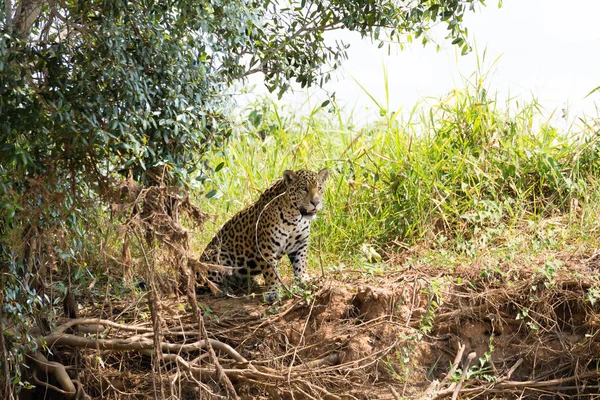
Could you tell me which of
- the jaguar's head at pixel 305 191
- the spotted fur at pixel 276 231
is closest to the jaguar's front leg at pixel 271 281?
the spotted fur at pixel 276 231

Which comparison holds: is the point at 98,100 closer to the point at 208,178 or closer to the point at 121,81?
the point at 121,81

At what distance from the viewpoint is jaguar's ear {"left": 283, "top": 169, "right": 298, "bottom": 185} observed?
770 cm

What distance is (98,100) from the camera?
550 cm

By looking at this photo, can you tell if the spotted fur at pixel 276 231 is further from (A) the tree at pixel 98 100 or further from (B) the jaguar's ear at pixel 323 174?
(A) the tree at pixel 98 100

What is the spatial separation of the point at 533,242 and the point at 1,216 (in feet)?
15.1

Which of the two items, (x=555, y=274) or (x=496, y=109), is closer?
(x=555, y=274)

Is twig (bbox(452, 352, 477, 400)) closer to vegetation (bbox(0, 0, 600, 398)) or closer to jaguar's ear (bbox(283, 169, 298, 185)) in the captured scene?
vegetation (bbox(0, 0, 600, 398))

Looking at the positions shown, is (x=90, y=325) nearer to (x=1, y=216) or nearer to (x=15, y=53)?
(x=1, y=216)

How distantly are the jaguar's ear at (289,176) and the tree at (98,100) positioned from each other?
4.04 ft

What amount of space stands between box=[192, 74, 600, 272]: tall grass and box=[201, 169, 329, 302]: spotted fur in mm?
577

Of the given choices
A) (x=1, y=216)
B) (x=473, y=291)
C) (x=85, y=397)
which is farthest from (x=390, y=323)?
(x=1, y=216)

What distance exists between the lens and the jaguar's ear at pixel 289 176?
25.3ft

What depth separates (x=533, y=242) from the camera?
25.6ft

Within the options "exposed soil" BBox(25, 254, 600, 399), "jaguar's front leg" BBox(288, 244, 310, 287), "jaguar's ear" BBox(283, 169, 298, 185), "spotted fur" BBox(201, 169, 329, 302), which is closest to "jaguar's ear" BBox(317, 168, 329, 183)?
"spotted fur" BBox(201, 169, 329, 302)
